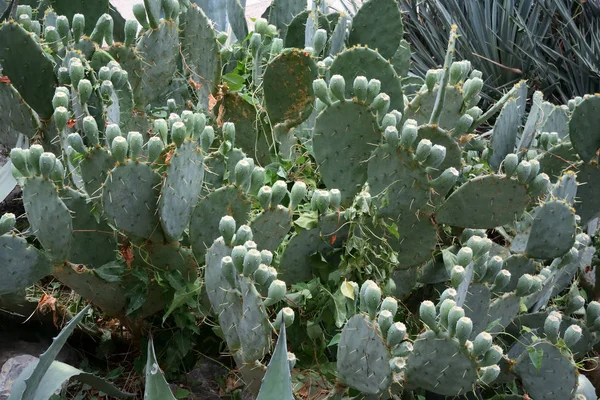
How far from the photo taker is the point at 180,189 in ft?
6.45

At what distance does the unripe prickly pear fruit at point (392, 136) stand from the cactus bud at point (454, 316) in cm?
51

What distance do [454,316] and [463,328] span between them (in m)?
0.03

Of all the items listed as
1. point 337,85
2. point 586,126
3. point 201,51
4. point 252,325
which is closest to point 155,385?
point 252,325

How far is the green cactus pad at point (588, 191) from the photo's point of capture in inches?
100

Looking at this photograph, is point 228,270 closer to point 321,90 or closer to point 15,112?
point 321,90

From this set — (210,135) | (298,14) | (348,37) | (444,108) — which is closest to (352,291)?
(210,135)

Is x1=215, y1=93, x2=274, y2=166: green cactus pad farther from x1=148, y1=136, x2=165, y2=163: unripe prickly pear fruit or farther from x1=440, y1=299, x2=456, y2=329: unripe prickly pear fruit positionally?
x1=440, y1=299, x2=456, y2=329: unripe prickly pear fruit

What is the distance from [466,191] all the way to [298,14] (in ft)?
4.42

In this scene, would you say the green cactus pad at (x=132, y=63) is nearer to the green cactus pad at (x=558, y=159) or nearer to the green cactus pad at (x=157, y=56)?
the green cactus pad at (x=157, y=56)

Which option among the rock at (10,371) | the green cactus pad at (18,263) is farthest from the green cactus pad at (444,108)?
the rock at (10,371)

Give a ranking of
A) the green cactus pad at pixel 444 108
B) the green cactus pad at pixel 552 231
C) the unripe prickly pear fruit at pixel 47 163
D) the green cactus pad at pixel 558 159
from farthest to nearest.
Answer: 1. the green cactus pad at pixel 558 159
2. the green cactus pad at pixel 444 108
3. the green cactus pad at pixel 552 231
4. the unripe prickly pear fruit at pixel 47 163

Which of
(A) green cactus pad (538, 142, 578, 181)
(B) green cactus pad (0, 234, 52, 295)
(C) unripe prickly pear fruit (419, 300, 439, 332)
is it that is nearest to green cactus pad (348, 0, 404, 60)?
(A) green cactus pad (538, 142, 578, 181)

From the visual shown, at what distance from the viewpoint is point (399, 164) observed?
207 cm

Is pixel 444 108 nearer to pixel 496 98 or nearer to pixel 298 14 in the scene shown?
pixel 298 14
